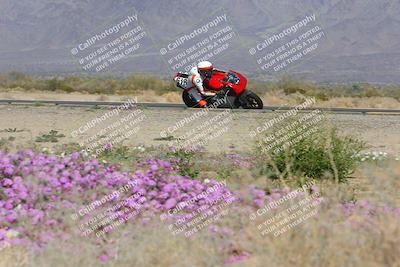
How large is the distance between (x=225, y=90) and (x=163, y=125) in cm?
305

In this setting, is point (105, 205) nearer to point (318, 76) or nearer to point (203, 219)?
point (203, 219)

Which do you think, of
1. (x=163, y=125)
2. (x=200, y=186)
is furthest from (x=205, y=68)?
(x=200, y=186)

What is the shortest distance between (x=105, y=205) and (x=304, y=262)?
253 centimetres

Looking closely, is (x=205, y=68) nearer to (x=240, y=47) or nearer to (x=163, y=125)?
(x=163, y=125)

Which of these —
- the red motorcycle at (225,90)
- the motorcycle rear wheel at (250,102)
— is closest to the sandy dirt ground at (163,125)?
the red motorcycle at (225,90)

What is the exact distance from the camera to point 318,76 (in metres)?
128

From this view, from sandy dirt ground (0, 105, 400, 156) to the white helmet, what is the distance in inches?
44.3

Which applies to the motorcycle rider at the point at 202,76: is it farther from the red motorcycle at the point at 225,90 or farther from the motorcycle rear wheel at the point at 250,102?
the motorcycle rear wheel at the point at 250,102

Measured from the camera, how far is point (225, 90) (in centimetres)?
2141

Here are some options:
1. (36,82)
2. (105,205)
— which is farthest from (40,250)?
(36,82)

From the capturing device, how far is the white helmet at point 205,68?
68.1 ft

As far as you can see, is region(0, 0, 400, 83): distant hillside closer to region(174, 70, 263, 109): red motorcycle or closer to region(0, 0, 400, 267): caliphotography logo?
region(174, 70, 263, 109): red motorcycle

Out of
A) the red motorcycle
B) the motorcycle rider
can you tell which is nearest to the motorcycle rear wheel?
the red motorcycle

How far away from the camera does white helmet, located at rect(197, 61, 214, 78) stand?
2075cm
